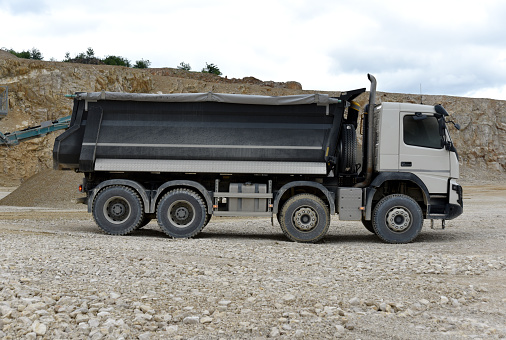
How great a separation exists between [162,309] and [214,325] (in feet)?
2.30

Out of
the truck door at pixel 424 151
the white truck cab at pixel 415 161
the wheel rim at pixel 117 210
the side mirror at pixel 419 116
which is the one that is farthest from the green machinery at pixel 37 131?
the side mirror at pixel 419 116

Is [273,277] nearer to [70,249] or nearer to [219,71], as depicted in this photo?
[70,249]

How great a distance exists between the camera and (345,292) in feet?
20.9

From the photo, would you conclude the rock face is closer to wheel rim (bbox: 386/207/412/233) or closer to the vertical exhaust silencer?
the vertical exhaust silencer

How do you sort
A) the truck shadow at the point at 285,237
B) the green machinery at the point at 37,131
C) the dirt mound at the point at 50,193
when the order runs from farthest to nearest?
the green machinery at the point at 37,131 → the dirt mound at the point at 50,193 → the truck shadow at the point at 285,237

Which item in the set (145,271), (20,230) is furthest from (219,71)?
(145,271)

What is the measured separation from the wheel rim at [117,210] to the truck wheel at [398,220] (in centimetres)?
553

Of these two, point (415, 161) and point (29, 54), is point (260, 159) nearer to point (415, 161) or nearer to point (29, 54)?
point (415, 161)

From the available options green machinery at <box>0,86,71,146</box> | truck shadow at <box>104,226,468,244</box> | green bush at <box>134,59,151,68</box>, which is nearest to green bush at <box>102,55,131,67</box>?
green bush at <box>134,59,151,68</box>

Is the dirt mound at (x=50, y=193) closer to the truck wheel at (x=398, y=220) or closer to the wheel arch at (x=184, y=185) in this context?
the wheel arch at (x=184, y=185)

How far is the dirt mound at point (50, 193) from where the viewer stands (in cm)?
2312

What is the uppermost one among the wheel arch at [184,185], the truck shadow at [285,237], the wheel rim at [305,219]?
the wheel arch at [184,185]

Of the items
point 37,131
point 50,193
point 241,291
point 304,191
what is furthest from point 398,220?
point 37,131

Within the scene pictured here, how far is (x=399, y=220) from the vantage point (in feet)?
38.3
